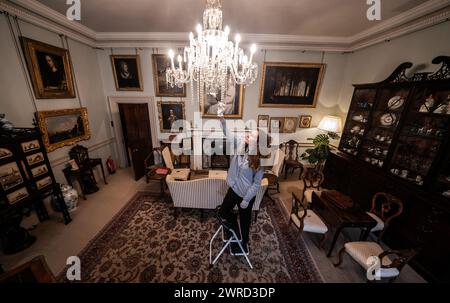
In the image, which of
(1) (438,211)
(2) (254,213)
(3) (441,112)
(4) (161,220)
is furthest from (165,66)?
(1) (438,211)

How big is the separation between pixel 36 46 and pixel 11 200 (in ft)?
8.83

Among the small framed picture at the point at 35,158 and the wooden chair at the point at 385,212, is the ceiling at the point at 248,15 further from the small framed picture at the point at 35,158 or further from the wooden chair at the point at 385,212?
the wooden chair at the point at 385,212

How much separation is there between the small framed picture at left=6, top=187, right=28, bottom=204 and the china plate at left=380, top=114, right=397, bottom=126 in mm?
6185

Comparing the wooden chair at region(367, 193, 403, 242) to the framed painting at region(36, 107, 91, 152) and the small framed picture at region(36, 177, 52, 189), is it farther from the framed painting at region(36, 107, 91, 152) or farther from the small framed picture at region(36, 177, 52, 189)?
the framed painting at region(36, 107, 91, 152)

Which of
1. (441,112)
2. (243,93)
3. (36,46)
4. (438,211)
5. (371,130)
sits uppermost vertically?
(36,46)

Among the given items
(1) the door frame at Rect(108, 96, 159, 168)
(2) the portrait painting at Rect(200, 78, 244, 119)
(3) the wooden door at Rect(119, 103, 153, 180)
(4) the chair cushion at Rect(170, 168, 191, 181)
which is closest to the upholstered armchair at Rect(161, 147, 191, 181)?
(4) the chair cushion at Rect(170, 168, 191, 181)

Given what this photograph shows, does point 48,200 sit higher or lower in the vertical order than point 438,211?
lower

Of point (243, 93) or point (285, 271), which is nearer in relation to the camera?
point (285, 271)

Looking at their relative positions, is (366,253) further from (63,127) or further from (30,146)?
(63,127)

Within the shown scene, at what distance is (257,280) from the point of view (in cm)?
212

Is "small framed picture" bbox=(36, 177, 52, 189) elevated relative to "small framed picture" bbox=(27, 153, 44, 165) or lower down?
lower down

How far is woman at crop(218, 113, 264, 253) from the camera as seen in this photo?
2.04 meters

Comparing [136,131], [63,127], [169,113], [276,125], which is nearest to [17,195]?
[63,127]

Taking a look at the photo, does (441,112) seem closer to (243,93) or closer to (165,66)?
(243,93)
